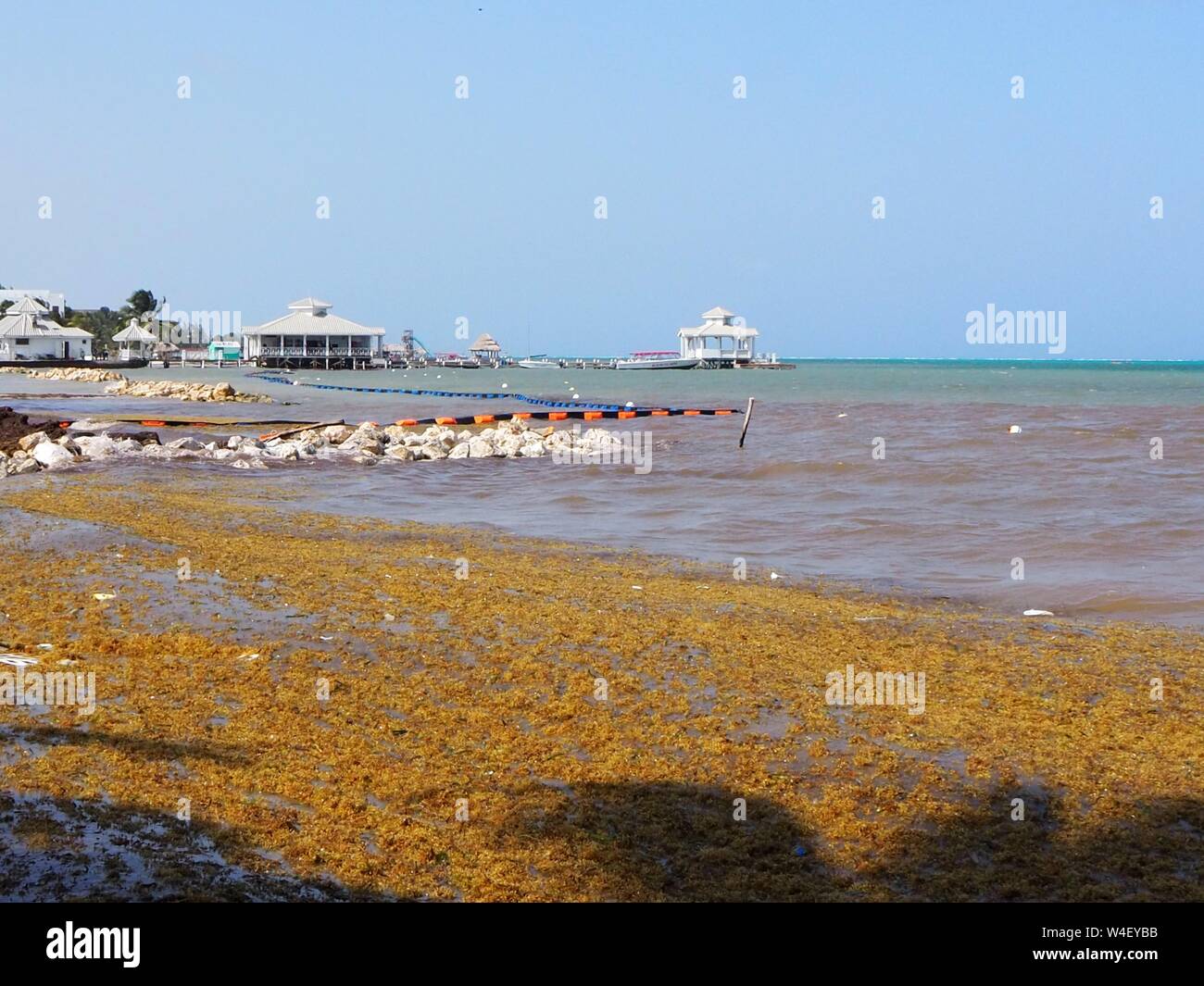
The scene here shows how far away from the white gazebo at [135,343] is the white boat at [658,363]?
47873 mm

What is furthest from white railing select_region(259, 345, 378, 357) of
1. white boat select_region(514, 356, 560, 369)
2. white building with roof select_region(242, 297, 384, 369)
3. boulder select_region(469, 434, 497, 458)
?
boulder select_region(469, 434, 497, 458)

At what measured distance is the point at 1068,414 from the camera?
40875 mm

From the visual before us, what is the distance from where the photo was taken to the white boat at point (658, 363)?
118500 mm

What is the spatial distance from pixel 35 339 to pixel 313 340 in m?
23.5

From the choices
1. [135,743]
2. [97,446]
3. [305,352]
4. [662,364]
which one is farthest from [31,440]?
[662,364]

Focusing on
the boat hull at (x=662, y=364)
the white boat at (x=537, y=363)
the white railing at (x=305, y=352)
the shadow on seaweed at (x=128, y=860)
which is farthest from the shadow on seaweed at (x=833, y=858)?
the white boat at (x=537, y=363)

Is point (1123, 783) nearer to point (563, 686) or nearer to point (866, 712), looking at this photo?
point (866, 712)

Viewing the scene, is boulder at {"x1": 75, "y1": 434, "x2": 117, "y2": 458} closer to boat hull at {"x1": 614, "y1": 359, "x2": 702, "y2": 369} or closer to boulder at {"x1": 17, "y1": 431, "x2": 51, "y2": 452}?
boulder at {"x1": 17, "y1": 431, "x2": 51, "y2": 452}

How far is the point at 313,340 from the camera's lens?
108 meters

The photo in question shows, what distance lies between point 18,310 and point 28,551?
332 feet

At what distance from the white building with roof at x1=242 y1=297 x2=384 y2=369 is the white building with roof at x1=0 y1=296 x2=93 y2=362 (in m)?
14.0
